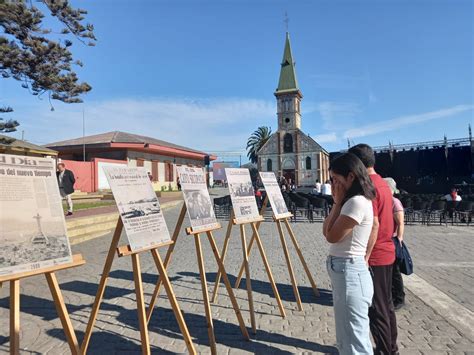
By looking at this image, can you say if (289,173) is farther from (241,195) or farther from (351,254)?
(351,254)

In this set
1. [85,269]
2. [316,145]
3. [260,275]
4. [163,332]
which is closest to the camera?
[163,332]

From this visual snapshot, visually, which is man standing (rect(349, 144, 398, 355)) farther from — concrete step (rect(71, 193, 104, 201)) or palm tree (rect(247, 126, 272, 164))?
palm tree (rect(247, 126, 272, 164))

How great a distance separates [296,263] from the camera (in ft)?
21.8

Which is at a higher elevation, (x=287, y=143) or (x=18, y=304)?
(x=287, y=143)

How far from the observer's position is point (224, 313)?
415 centimetres

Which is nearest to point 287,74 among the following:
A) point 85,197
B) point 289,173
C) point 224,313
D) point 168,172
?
point 289,173

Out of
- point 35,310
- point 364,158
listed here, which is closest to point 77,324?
point 35,310

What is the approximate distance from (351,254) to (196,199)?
5.52 feet

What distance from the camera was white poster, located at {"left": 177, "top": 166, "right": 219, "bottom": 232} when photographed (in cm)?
333

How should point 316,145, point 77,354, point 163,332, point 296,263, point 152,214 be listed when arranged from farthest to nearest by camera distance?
point 316,145
point 296,263
point 163,332
point 152,214
point 77,354

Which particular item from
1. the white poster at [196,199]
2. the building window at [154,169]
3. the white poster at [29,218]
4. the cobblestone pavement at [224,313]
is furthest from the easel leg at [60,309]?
the building window at [154,169]

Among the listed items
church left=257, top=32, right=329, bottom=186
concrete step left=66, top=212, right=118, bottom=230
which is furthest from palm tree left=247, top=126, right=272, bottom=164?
concrete step left=66, top=212, right=118, bottom=230

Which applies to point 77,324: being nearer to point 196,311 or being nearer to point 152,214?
point 196,311

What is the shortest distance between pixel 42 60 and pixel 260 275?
634 centimetres
